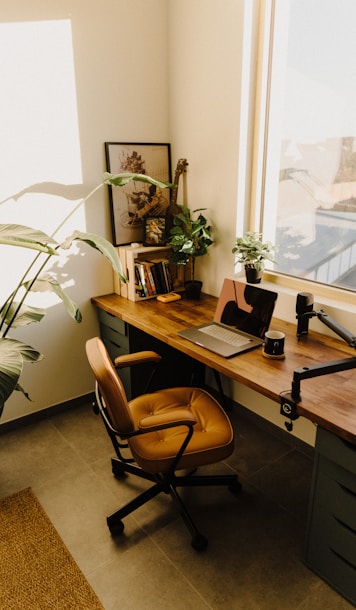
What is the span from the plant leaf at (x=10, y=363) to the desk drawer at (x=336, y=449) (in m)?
1.14

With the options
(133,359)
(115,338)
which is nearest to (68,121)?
(115,338)

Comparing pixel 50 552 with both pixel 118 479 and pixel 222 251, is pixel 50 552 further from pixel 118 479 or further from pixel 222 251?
pixel 222 251

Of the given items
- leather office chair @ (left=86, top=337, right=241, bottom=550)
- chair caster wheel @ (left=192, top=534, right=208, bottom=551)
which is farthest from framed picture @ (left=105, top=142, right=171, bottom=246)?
chair caster wheel @ (left=192, top=534, right=208, bottom=551)

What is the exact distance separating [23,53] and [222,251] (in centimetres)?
155

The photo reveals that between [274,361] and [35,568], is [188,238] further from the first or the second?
→ [35,568]

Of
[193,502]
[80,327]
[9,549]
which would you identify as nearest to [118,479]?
[193,502]

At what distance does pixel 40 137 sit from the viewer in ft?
7.75

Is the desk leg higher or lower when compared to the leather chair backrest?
lower

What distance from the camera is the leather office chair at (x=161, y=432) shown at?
1609mm

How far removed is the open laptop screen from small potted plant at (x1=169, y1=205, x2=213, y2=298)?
1.27ft

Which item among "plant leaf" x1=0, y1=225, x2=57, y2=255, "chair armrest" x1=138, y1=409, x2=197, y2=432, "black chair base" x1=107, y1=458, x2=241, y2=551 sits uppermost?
"plant leaf" x1=0, y1=225, x2=57, y2=255

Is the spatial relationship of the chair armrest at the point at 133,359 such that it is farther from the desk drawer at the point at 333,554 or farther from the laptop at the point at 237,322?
the desk drawer at the point at 333,554

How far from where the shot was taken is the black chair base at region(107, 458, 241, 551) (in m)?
1.84

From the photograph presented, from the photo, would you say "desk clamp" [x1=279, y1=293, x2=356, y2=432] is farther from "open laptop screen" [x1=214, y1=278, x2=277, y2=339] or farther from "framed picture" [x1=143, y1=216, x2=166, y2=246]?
"framed picture" [x1=143, y1=216, x2=166, y2=246]
